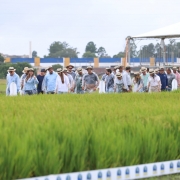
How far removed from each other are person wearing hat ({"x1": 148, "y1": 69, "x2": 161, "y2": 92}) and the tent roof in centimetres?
978

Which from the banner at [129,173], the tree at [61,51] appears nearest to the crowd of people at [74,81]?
the banner at [129,173]

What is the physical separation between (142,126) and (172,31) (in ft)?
74.4

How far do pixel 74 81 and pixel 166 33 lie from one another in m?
11.3

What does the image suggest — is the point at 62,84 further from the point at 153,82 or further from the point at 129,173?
the point at 129,173

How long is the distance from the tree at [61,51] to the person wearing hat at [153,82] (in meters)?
93.5

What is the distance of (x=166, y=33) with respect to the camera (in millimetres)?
29562

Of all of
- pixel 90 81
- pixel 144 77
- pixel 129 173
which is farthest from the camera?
pixel 144 77

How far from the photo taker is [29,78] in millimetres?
18078

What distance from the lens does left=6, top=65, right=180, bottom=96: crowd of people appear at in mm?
18266

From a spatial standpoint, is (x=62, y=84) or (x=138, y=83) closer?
(x=62, y=84)

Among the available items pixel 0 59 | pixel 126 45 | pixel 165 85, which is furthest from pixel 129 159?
pixel 0 59

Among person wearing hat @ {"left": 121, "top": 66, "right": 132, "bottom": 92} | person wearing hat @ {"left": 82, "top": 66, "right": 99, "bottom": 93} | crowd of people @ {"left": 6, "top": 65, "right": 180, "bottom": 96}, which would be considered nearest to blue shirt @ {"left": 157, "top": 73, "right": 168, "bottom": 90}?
crowd of people @ {"left": 6, "top": 65, "right": 180, "bottom": 96}

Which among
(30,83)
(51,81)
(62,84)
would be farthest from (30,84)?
(62,84)

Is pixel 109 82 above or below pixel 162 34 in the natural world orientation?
below
